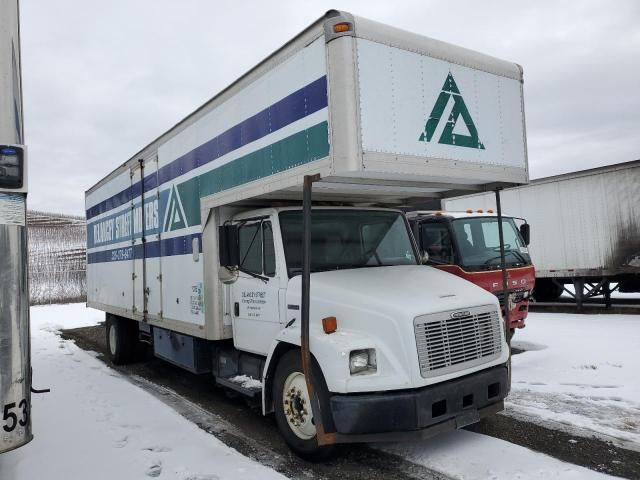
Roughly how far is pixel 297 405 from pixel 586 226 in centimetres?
1139

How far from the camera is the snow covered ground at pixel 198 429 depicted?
13.2 feet

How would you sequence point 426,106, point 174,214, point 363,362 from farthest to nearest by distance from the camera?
point 174,214, point 426,106, point 363,362

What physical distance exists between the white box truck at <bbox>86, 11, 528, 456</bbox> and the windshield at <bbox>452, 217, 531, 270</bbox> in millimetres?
2758

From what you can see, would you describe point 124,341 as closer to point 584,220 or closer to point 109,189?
point 109,189

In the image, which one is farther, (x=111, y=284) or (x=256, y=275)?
(x=111, y=284)

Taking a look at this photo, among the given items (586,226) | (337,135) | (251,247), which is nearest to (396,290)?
(337,135)

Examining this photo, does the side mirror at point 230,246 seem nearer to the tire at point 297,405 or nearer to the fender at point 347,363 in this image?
the tire at point 297,405

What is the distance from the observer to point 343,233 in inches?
209

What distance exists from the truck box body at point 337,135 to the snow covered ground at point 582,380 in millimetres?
2520

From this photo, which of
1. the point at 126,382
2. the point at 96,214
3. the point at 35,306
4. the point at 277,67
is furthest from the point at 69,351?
the point at 35,306

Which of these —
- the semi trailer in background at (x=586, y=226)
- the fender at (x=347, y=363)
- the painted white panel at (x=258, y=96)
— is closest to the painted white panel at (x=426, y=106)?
the painted white panel at (x=258, y=96)

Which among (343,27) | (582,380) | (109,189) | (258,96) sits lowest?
(582,380)

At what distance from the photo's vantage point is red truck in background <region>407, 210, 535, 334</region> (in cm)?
839

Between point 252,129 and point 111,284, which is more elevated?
point 252,129
